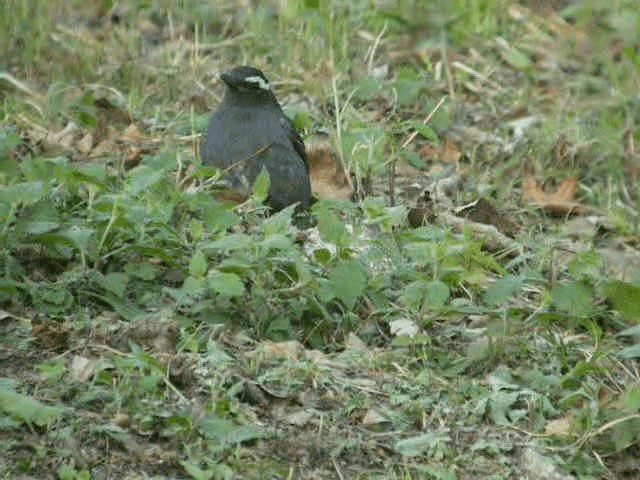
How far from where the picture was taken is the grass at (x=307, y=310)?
395 cm

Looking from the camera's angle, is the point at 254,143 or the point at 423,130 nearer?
the point at 254,143

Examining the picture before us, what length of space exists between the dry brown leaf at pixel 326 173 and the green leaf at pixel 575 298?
1476mm

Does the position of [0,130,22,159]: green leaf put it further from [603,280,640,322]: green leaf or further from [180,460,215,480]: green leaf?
[603,280,640,322]: green leaf

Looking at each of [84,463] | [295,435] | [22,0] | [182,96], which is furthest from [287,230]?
[22,0]

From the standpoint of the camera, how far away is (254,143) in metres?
5.86

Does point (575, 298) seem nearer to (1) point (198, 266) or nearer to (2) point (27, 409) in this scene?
(1) point (198, 266)

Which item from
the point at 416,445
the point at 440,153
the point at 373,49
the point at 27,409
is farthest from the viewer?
the point at 373,49

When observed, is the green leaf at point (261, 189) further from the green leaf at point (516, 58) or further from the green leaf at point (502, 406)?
the green leaf at point (516, 58)

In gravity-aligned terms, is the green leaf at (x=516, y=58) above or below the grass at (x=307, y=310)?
below

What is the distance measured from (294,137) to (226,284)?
5.98ft

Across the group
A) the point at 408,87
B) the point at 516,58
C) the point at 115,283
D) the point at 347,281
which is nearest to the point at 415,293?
the point at 347,281

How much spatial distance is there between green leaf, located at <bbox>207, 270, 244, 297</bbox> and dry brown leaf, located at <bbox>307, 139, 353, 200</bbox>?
173 centimetres

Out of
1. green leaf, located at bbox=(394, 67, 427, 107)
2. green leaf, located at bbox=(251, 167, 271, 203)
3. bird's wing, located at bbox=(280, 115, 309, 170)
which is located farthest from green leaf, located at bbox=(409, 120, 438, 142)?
green leaf, located at bbox=(251, 167, 271, 203)

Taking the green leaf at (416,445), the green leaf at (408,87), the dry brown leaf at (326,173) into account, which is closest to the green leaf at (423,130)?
the dry brown leaf at (326,173)
